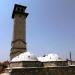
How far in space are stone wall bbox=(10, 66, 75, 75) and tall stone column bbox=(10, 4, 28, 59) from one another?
31.3 feet

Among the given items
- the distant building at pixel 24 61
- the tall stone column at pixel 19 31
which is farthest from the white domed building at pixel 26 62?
the tall stone column at pixel 19 31

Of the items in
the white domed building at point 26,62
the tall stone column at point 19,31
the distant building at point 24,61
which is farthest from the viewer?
the tall stone column at point 19,31

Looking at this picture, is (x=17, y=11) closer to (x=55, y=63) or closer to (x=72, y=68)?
(x=55, y=63)

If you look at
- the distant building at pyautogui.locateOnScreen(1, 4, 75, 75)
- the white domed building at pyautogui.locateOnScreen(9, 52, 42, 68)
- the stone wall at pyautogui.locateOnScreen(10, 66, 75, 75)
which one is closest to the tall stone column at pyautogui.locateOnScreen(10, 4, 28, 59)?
the distant building at pyautogui.locateOnScreen(1, 4, 75, 75)

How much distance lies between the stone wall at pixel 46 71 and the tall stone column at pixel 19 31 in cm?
954

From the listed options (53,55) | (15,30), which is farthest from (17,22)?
(53,55)

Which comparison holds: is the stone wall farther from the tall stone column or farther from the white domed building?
the tall stone column

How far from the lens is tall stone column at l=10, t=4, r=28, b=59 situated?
27.2 metres

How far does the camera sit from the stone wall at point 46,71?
1648cm

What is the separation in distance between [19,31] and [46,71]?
39.3ft

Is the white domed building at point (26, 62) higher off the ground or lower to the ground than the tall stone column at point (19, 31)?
lower

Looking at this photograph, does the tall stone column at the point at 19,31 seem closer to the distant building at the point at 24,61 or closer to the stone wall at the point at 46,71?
the distant building at the point at 24,61

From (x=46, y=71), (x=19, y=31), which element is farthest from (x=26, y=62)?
(x=19, y=31)

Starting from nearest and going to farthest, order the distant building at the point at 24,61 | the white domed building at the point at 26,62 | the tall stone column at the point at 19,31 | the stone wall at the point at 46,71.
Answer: the stone wall at the point at 46,71 → the distant building at the point at 24,61 → the white domed building at the point at 26,62 → the tall stone column at the point at 19,31
